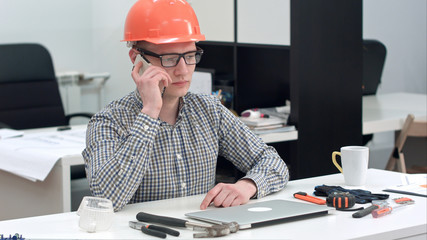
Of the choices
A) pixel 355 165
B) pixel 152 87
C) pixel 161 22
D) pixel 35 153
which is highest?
pixel 161 22

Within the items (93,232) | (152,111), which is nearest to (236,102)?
(152,111)

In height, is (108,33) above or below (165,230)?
above

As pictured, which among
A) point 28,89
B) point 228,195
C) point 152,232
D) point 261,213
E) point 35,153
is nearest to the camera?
point 152,232

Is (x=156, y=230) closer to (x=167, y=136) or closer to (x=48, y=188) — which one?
(x=167, y=136)

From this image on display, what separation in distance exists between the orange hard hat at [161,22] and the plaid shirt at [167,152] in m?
0.18

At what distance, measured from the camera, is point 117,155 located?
1.77 m

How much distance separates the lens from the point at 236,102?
3541mm

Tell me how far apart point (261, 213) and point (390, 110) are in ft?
7.97

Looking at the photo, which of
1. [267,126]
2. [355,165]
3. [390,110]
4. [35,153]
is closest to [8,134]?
[35,153]

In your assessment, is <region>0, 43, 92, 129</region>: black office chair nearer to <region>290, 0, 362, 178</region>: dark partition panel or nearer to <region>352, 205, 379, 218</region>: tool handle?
<region>290, 0, 362, 178</region>: dark partition panel

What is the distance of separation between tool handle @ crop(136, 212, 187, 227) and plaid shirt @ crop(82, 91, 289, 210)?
0.15m

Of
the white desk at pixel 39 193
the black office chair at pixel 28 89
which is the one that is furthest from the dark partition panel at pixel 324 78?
the black office chair at pixel 28 89

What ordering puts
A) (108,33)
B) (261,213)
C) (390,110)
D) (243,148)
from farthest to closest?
(108,33)
(390,110)
(243,148)
(261,213)

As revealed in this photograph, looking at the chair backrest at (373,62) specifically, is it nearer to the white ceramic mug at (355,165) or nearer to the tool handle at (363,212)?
the white ceramic mug at (355,165)
